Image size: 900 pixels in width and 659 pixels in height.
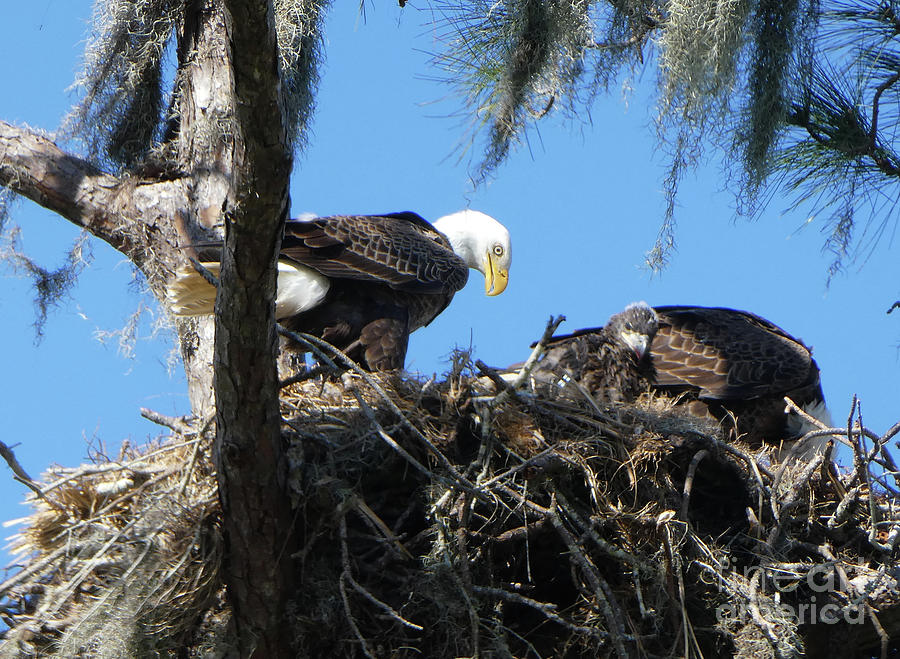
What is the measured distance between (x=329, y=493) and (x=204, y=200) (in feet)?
7.58

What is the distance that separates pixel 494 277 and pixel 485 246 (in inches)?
7.7

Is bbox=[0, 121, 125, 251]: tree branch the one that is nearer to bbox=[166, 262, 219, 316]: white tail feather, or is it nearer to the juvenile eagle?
bbox=[166, 262, 219, 316]: white tail feather

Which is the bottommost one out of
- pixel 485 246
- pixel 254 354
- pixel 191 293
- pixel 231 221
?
pixel 254 354

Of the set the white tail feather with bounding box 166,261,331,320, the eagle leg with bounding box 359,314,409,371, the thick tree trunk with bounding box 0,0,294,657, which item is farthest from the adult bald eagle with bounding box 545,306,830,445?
the thick tree trunk with bounding box 0,0,294,657

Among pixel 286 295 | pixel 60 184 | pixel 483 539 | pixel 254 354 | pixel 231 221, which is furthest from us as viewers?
pixel 60 184

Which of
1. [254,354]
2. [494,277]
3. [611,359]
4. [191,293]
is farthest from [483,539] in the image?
[494,277]

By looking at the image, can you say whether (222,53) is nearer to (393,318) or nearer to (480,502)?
(393,318)

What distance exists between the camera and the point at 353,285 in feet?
16.5

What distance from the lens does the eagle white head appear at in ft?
20.9

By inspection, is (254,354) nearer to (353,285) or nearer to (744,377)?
(353,285)

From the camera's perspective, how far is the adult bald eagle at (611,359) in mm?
5289

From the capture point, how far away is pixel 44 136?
5707 mm

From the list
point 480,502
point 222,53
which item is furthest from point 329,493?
point 222,53

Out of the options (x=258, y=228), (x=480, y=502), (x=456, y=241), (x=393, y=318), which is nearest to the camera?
(x=258, y=228)
